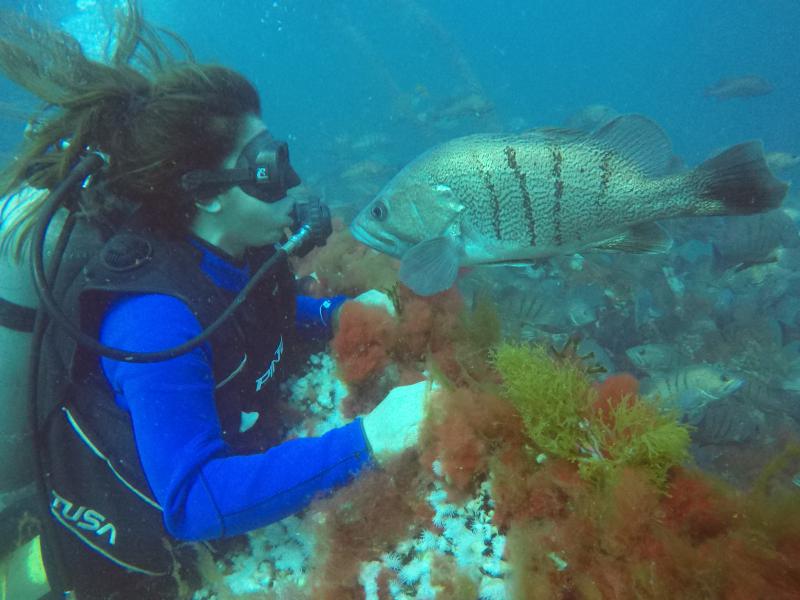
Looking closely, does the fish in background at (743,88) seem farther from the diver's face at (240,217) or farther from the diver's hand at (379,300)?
the diver's face at (240,217)

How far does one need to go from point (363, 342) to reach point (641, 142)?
1.74 metres

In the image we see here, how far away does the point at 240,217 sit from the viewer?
2.39 meters

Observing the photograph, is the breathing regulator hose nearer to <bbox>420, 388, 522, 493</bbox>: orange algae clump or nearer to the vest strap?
the vest strap

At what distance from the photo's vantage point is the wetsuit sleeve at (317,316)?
3.31m

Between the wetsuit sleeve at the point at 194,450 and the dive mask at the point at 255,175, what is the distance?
0.60 meters

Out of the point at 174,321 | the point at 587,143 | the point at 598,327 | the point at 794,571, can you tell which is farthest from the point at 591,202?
the point at 598,327

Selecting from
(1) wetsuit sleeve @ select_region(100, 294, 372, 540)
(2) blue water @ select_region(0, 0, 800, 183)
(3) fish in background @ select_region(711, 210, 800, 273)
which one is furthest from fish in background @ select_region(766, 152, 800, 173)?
(2) blue water @ select_region(0, 0, 800, 183)

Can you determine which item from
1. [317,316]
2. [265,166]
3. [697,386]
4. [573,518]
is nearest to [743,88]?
[697,386]

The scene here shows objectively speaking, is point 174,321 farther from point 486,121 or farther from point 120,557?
point 486,121

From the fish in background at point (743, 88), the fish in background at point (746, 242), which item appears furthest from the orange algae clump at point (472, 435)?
the fish in background at point (743, 88)

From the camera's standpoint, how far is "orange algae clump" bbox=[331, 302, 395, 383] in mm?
2557

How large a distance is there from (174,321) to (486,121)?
81.9 ft

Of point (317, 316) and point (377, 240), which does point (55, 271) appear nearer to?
point (377, 240)

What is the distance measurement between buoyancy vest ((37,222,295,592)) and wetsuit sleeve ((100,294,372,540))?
0.15m
